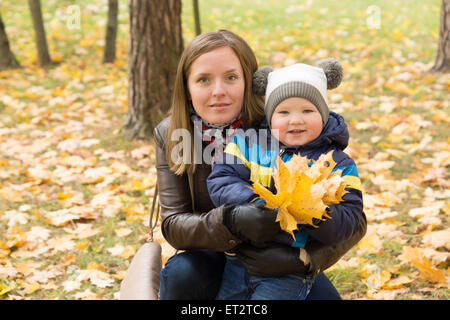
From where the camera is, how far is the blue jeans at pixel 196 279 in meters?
1.97

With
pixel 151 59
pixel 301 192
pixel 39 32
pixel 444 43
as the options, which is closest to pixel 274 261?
pixel 301 192

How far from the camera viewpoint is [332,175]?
1646mm

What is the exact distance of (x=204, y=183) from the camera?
7.24 ft

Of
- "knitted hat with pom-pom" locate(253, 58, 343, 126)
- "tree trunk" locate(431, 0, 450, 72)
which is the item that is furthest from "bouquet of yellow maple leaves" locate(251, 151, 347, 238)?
"tree trunk" locate(431, 0, 450, 72)

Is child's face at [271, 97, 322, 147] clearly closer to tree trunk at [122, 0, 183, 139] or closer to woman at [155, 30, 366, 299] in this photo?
woman at [155, 30, 366, 299]

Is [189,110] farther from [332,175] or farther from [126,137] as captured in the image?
[126,137]

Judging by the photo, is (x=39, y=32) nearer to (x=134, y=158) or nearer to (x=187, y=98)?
(x=134, y=158)

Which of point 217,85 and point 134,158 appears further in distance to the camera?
point 134,158

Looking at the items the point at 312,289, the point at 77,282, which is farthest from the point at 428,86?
the point at 77,282

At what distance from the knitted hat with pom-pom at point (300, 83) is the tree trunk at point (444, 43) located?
3.91 metres

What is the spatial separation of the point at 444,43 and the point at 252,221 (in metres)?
4.66

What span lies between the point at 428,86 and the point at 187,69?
4.03 m

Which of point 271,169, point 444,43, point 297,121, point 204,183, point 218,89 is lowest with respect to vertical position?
point 204,183

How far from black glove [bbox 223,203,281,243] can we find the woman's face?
49 cm
